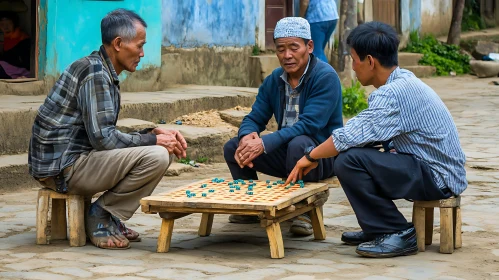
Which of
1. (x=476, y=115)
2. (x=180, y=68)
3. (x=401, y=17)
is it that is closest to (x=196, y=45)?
(x=180, y=68)

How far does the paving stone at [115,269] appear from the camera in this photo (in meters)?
4.44

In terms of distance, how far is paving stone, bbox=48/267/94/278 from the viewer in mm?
4384

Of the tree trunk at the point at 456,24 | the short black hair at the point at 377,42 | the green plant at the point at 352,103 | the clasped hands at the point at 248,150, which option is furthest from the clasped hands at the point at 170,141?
the tree trunk at the point at 456,24

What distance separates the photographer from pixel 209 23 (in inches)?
474

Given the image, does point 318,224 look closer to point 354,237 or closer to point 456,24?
point 354,237

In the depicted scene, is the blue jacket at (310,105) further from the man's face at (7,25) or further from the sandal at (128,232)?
the man's face at (7,25)

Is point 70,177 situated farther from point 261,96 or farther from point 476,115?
point 476,115

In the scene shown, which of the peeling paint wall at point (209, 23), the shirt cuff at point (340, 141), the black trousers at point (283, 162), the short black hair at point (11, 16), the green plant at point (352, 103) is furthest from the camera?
the peeling paint wall at point (209, 23)

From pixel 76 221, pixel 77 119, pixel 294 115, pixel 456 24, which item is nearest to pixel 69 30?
pixel 294 115

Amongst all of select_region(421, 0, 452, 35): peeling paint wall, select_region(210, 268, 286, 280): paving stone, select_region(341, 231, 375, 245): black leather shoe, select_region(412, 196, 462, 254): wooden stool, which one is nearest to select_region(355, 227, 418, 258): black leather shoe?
select_region(412, 196, 462, 254): wooden stool

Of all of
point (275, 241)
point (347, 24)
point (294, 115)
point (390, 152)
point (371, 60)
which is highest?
point (347, 24)

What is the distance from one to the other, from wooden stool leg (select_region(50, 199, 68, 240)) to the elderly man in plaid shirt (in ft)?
0.52

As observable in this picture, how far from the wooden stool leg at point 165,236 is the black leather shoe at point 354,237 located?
3.30 feet

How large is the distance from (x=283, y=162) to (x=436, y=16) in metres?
16.1
